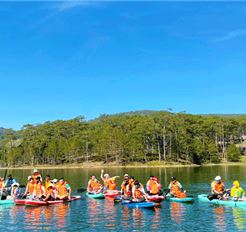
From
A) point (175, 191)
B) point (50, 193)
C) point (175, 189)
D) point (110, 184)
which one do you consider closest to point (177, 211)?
point (175, 191)

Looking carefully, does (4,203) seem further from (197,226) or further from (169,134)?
(169,134)

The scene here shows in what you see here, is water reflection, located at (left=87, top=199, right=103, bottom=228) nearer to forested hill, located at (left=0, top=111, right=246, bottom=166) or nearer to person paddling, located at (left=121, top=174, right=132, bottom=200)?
person paddling, located at (left=121, top=174, right=132, bottom=200)

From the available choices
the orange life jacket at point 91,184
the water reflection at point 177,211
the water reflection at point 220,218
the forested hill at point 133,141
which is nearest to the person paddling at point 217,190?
the water reflection at point 220,218

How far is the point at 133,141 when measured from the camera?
140 meters

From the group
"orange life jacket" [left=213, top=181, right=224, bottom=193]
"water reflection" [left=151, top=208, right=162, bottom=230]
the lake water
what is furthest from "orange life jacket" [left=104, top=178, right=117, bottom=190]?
"water reflection" [left=151, top=208, right=162, bottom=230]

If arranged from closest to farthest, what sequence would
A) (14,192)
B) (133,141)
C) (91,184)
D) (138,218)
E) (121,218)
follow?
(138,218) → (121,218) → (14,192) → (91,184) → (133,141)

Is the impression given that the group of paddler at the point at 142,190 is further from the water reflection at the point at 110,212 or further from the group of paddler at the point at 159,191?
the water reflection at the point at 110,212

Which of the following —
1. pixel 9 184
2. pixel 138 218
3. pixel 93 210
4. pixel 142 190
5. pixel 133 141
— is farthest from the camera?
pixel 133 141

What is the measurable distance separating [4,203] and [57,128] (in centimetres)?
13620

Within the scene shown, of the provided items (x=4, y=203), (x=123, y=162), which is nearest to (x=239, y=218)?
(x=4, y=203)

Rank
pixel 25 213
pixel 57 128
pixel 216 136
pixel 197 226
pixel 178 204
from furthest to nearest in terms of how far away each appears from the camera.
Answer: pixel 57 128, pixel 216 136, pixel 178 204, pixel 25 213, pixel 197 226

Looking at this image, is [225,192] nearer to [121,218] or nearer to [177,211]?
[177,211]

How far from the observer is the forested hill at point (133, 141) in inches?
5605

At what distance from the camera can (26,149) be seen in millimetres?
160875
